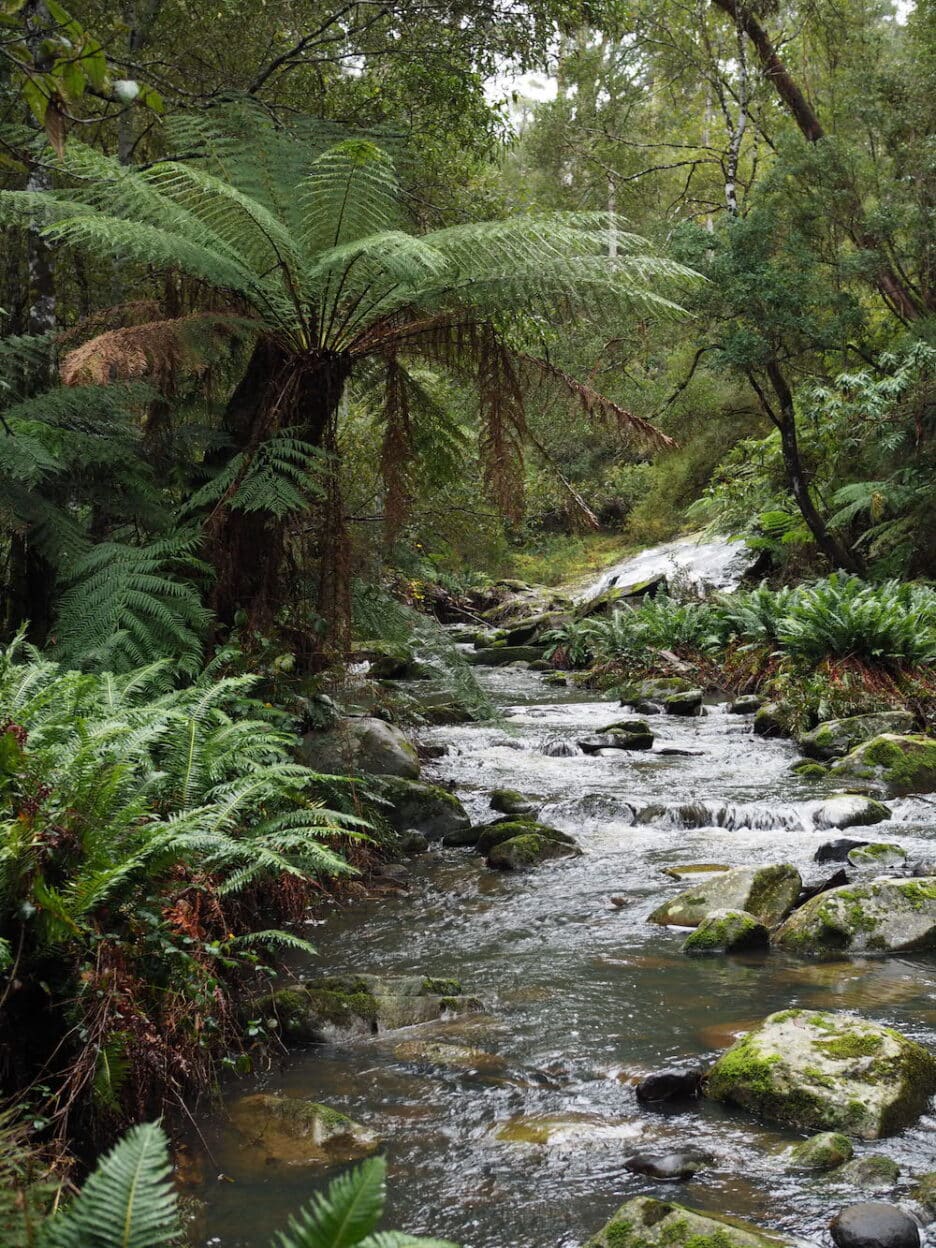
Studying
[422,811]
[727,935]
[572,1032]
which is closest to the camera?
[572,1032]

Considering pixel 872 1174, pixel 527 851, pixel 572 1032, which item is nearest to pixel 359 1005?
pixel 572 1032

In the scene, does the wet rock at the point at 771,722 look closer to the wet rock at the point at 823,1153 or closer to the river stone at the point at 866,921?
the river stone at the point at 866,921

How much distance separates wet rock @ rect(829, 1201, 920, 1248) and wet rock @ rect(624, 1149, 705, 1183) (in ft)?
1.16

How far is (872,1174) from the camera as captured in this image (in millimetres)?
2242

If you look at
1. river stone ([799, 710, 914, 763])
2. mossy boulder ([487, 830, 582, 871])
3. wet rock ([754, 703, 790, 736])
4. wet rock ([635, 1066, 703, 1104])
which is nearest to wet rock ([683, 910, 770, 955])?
wet rock ([635, 1066, 703, 1104])

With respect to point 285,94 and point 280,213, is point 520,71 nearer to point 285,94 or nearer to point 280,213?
point 285,94

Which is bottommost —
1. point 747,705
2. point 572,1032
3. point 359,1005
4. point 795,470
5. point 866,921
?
point 747,705

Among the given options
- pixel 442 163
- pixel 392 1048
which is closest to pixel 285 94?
pixel 442 163

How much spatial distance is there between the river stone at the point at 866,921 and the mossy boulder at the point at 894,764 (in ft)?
8.51

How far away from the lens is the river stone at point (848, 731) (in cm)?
758

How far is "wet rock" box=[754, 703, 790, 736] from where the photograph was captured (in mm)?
8539

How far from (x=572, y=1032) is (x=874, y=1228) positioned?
Answer: 3.96ft

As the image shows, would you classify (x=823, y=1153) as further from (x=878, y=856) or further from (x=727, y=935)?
(x=878, y=856)

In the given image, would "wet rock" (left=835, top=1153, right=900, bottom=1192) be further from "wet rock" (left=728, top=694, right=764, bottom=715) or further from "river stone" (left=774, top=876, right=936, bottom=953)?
"wet rock" (left=728, top=694, right=764, bottom=715)
